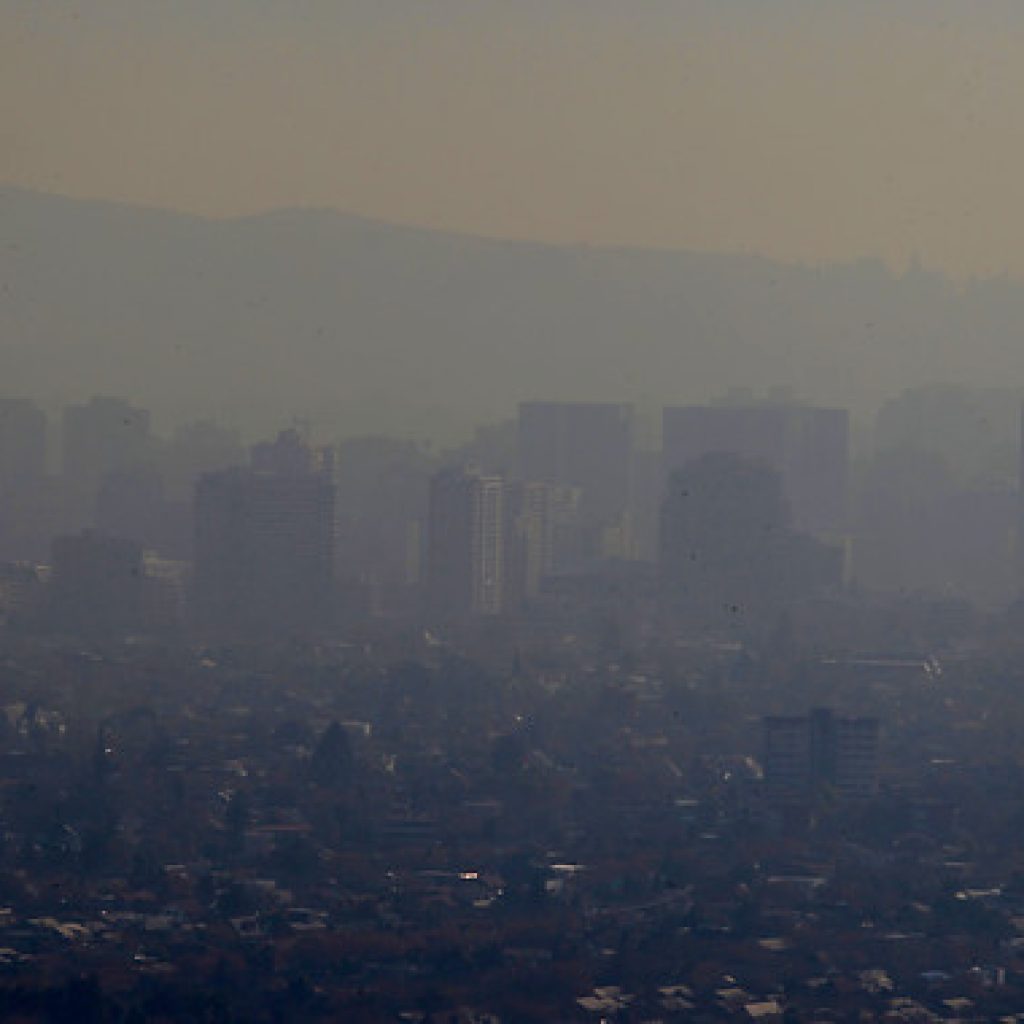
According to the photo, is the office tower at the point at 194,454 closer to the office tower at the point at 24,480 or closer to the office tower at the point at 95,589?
the office tower at the point at 24,480

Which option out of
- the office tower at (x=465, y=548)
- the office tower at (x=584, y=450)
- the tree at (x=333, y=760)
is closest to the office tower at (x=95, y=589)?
the office tower at (x=465, y=548)

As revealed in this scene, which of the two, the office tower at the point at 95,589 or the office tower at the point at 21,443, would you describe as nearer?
the office tower at the point at 95,589

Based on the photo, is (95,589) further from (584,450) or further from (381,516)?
(584,450)

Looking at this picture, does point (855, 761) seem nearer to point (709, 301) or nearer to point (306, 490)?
point (306, 490)

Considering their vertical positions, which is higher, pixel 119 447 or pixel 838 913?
pixel 119 447

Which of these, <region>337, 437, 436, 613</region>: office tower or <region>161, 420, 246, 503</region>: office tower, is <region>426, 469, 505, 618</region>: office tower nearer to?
<region>337, 437, 436, 613</region>: office tower

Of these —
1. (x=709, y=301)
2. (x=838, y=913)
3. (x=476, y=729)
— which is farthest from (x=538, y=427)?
(x=838, y=913)
